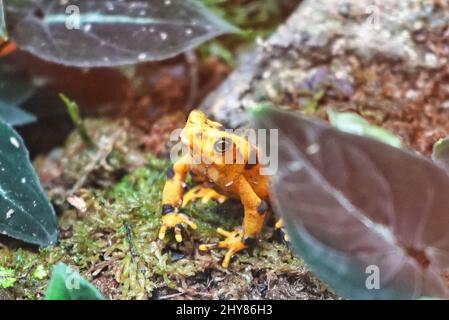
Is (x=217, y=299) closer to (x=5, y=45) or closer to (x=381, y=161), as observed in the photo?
(x=381, y=161)

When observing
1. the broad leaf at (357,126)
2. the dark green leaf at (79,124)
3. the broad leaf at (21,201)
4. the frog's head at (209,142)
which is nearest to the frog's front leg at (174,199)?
the frog's head at (209,142)

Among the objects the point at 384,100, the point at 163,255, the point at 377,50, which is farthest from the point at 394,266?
the point at 377,50

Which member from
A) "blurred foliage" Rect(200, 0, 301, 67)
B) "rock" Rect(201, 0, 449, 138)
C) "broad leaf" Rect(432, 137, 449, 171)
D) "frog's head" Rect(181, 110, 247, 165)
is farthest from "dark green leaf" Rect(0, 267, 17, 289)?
"blurred foliage" Rect(200, 0, 301, 67)

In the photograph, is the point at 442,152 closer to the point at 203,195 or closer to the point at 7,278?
the point at 203,195

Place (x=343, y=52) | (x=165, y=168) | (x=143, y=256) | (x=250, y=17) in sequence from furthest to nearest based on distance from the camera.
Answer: (x=250, y=17) < (x=343, y=52) < (x=165, y=168) < (x=143, y=256)

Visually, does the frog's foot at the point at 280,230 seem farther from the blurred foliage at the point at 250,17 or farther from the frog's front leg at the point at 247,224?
the blurred foliage at the point at 250,17

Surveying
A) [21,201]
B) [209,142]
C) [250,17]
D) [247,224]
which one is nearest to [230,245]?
[247,224]
